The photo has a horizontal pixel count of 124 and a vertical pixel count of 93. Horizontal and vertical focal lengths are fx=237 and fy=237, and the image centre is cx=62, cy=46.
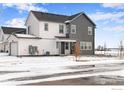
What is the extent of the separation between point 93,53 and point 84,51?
3.67 feet

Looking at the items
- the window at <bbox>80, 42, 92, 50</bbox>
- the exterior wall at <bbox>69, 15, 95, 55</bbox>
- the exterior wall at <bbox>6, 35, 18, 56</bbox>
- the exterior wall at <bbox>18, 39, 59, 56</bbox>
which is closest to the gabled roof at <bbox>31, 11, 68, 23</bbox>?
the exterior wall at <bbox>69, 15, 95, 55</bbox>

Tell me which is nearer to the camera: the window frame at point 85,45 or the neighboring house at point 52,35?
the neighboring house at point 52,35

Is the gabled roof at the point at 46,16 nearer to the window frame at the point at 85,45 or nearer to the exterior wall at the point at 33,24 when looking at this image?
the exterior wall at the point at 33,24

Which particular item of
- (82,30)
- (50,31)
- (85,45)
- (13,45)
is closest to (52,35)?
(50,31)

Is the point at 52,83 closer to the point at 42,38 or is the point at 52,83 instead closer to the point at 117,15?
the point at 117,15

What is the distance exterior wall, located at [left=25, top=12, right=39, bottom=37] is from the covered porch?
2779 millimetres

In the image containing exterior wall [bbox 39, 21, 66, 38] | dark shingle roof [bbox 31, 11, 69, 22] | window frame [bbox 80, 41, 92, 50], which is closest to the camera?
exterior wall [bbox 39, 21, 66, 38]

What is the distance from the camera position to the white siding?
27.3 metres

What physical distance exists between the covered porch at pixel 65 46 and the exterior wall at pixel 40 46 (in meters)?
0.50

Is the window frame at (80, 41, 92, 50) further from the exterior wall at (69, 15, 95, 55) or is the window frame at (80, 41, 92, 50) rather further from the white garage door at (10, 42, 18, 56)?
the white garage door at (10, 42, 18, 56)

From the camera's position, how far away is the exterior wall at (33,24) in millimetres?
27284

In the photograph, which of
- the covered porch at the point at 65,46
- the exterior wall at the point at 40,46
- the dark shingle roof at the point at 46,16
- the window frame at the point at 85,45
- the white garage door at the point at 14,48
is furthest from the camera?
the window frame at the point at 85,45

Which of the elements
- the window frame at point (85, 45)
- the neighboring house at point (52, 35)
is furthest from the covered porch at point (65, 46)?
the window frame at point (85, 45)
